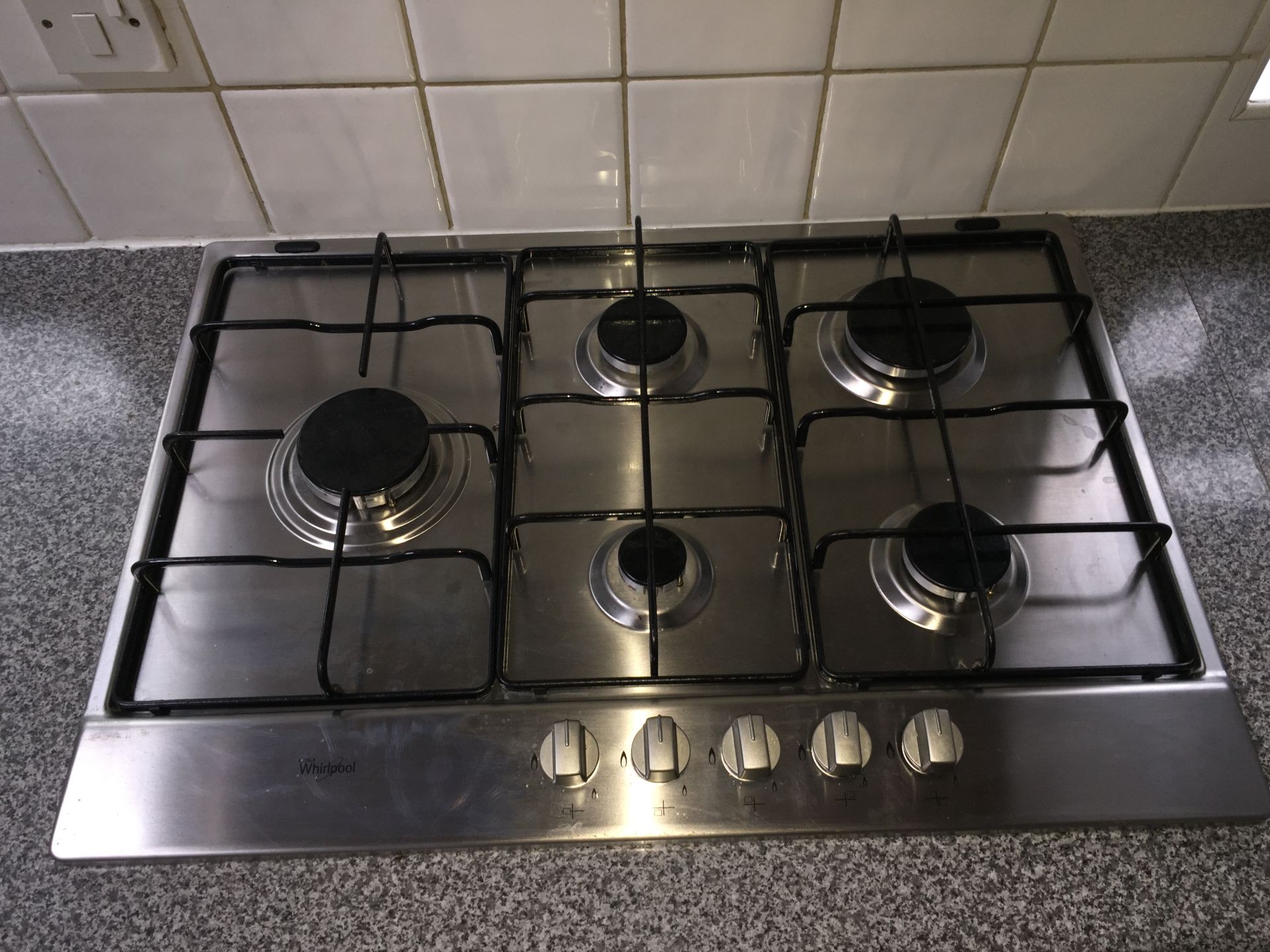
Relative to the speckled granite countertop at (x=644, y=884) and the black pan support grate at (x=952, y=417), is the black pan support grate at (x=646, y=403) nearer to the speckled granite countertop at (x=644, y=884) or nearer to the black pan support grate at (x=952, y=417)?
the black pan support grate at (x=952, y=417)

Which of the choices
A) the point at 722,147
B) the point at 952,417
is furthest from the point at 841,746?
the point at 722,147

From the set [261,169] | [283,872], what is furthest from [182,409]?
[283,872]

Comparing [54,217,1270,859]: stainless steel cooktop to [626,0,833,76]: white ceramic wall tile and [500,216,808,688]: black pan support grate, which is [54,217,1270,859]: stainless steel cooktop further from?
[626,0,833,76]: white ceramic wall tile

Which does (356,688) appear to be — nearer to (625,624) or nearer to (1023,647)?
(625,624)

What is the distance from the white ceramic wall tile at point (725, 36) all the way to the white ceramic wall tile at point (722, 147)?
14 millimetres

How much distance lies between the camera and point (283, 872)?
1.82ft

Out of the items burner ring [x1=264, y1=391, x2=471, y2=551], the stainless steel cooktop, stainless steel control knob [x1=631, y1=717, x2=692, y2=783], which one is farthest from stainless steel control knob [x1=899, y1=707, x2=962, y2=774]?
burner ring [x1=264, y1=391, x2=471, y2=551]

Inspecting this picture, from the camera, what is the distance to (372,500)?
0.69 meters

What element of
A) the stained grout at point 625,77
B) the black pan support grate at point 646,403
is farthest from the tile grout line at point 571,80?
the black pan support grate at point 646,403

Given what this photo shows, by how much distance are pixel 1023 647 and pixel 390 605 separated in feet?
1.54

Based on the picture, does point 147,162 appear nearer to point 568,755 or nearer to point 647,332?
point 647,332

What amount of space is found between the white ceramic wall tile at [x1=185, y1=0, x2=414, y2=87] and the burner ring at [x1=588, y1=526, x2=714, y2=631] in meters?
0.46

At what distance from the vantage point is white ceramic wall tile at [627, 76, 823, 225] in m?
0.77

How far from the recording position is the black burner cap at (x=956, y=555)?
621 millimetres
